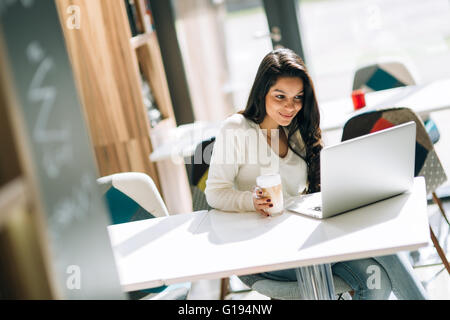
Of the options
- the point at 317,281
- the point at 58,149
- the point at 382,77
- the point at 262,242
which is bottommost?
the point at 317,281

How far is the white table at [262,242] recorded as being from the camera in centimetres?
141

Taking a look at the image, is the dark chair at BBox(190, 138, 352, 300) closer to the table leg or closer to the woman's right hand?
the table leg

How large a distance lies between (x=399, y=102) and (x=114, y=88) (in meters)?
1.65

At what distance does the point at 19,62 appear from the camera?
2.39ft

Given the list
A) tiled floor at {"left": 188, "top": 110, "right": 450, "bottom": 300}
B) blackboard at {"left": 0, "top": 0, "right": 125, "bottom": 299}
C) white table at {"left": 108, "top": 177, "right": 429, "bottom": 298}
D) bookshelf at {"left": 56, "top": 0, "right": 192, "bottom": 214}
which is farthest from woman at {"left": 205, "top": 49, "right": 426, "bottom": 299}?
bookshelf at {"left": 56, "top": 0, "right": 192, "bottom": 214}

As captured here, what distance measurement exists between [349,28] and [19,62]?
3.88 metres

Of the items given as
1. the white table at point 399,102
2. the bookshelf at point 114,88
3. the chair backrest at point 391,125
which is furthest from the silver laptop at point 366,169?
the bookshelf at point 114,88

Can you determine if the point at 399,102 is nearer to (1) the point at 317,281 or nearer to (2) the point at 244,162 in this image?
(2) the point at 244,162

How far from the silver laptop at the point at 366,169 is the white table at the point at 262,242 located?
4 centimetres

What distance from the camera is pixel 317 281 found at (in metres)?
1.67

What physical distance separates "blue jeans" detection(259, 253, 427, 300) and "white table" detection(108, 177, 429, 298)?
10.4 inches

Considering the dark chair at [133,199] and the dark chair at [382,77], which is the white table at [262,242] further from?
the dark chair at [382,77]

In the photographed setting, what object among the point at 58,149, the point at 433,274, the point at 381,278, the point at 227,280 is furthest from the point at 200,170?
the point at 58,149
